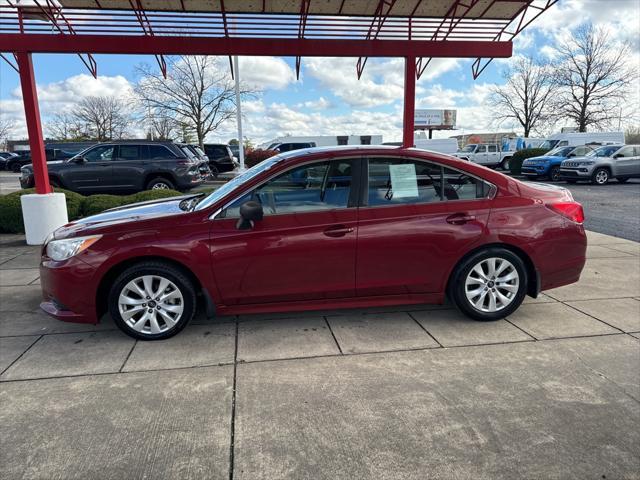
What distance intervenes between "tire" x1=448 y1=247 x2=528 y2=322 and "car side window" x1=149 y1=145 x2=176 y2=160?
1115cm

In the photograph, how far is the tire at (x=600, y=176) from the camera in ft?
59.9

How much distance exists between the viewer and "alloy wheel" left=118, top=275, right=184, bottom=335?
368 centimetres

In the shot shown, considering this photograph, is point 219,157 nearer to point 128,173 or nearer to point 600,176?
point 128,173

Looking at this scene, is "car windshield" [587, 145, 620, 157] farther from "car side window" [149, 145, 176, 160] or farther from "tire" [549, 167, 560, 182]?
"car side window" [149, 145, 176, 160]

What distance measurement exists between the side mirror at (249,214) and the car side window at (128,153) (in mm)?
10956

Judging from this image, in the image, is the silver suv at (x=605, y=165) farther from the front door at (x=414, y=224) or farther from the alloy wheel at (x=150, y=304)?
the alloy wheel at (x=150, y=304)

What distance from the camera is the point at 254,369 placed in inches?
131

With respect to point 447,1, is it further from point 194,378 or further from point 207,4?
point 194,378

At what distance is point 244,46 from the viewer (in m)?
7.13

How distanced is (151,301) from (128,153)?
10.9 metres

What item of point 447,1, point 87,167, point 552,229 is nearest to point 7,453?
point 552,229

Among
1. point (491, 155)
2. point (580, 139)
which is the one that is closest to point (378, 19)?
point (491, 155)

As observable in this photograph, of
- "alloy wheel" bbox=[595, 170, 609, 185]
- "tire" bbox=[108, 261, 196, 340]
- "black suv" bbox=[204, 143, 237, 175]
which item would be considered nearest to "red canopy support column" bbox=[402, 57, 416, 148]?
"tire" bbox=[108, 261, 196, 340]

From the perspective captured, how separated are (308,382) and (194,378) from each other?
31.8 inches
